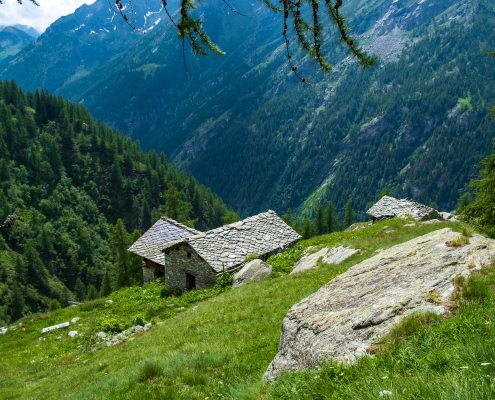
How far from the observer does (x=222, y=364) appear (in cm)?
965

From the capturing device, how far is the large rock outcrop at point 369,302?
6.61 meters

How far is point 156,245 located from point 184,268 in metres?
8.64

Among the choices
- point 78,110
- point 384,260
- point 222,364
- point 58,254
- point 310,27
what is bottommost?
point 58,254

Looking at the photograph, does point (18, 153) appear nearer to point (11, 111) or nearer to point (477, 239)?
point (11, 111)

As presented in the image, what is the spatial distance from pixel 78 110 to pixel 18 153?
38.1 metres

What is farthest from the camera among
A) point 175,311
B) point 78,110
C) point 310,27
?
point 78,110

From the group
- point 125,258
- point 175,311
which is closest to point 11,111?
point 125,258

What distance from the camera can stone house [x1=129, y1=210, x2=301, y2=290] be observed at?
92.8 ft

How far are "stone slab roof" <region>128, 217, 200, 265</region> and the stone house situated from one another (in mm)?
291

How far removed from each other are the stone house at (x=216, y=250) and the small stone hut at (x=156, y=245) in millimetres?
126

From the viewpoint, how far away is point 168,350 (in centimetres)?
1273

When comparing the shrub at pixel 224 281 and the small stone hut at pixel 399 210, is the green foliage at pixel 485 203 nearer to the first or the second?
the shrub at pixel 224 281

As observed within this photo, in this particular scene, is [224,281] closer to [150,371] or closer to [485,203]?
[485,203]

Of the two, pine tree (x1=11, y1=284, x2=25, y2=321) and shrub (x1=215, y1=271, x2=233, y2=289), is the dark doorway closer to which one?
shrub (x1=215, y1=271, x2=233, y2=289)
